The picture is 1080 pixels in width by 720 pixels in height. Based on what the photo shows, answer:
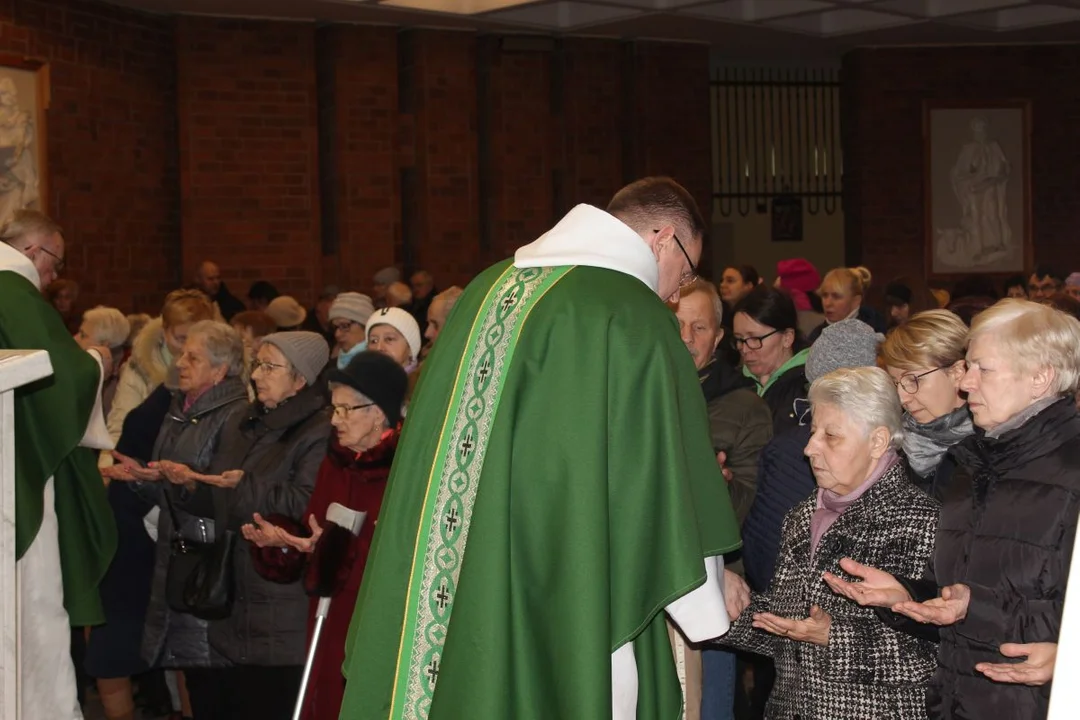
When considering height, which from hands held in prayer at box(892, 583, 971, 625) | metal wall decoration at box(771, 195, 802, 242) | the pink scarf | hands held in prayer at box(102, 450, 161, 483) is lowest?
hands held in prayer at box(892, 583, 971, 625)

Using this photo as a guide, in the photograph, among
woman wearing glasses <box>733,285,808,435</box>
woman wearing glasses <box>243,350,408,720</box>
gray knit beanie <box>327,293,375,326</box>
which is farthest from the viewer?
gray knit beanie <box>327,293,375,326</box>

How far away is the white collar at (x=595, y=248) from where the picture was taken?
3410 millimetres

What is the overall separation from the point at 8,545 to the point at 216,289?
10079 millimetres

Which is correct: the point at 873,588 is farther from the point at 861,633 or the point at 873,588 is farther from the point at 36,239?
the point at 36,239

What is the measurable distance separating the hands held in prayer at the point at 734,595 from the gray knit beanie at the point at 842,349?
3.81 ft

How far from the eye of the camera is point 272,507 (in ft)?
16.6

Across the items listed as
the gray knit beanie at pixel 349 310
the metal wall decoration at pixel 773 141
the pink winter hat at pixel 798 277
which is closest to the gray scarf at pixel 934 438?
the gray knit beanie at pixel 349 310

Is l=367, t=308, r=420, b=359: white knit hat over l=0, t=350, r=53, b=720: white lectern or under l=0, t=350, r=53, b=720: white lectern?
over

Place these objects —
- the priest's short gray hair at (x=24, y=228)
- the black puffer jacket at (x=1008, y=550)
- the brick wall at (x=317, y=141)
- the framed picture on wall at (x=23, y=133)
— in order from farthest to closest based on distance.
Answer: the brick wall at (x=317, y=141) < the framed picture on wall at (x=23, y=133) < the priest's short gray hair at (x=24, y=228) < the black puffer jacket at (x=1008, y=550)

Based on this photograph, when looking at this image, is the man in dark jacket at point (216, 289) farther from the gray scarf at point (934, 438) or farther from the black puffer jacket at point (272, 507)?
Result: the gray scarf at point (934, 438)

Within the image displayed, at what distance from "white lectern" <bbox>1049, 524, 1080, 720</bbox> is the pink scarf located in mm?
2618

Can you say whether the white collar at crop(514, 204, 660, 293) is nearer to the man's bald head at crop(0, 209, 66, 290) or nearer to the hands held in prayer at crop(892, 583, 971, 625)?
the hands held in prayer at crop(892, 583, 971, 625)

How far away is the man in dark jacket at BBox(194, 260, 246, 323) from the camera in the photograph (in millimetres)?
12297

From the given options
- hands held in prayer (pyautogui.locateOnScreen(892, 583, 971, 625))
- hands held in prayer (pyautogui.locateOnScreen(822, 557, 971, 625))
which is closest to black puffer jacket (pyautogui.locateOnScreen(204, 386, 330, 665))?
hands held in prayer (pyautogui.locateOnScreen(822, 557, 971, 625))
